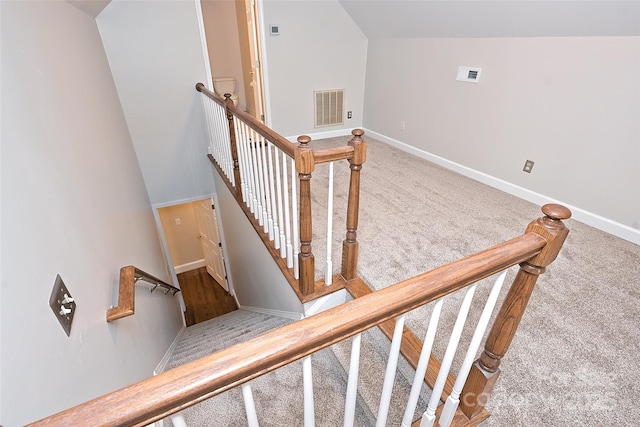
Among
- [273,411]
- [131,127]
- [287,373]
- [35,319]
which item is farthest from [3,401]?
[131,127]

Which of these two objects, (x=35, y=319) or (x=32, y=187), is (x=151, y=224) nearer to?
(x=32, y=187)

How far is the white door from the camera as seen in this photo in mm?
4789

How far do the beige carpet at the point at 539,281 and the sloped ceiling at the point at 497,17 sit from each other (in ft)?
4.46

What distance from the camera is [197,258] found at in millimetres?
6164

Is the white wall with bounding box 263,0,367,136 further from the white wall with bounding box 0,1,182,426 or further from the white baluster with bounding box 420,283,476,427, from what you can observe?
the white baluster with bounding box 420,283,476,427

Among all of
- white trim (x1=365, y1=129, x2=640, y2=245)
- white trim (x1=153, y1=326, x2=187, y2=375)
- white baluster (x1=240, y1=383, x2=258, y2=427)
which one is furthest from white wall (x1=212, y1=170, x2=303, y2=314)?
white trim (x1=365, y1=129, x2=640, y2=245)

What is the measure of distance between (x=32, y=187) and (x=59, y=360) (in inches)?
24.1

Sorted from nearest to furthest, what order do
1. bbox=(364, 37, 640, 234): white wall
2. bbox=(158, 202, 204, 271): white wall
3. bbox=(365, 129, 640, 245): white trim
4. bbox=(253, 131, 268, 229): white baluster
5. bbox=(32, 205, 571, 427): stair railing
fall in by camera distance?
1. bbox=(32, 205, 571, 427): stair railing
2. bbox=(253, 131, 268, 229): white baluster
3. bbox=(364, 37, 640, 234): white wall
4. bbox=(365, 129, 640, 245): white trim
5. bbox=(158, 202, 204, 271): white wall

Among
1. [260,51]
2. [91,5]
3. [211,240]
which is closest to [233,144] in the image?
[91,5]

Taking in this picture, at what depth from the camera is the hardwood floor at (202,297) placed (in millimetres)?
5230

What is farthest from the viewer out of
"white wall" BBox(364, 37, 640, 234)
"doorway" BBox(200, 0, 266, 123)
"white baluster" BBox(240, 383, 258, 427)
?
"doorway" BBox(200, 0, 266, 123)

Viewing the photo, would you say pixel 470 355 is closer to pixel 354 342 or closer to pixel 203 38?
pixel 354 342

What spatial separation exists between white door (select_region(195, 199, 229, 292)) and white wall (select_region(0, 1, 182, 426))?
2231mm

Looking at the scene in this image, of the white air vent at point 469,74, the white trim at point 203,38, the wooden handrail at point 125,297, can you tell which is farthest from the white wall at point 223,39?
the wooden handrail at point 125,297
